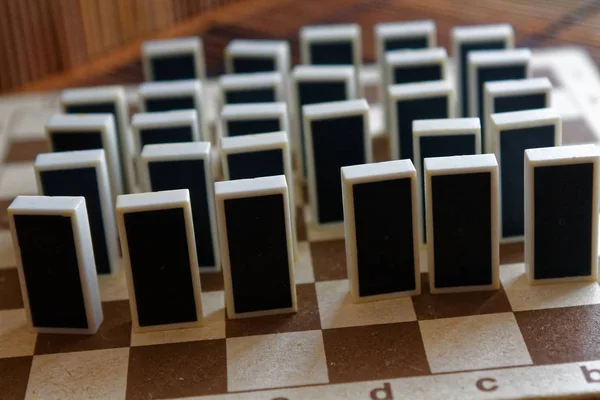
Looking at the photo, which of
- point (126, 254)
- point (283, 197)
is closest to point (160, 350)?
point (126, 254)

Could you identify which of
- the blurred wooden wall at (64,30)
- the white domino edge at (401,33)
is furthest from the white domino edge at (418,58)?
the blurred wooden wall at (64,30)

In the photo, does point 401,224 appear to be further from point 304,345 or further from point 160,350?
point 160,350

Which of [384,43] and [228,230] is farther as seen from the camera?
[384,43]

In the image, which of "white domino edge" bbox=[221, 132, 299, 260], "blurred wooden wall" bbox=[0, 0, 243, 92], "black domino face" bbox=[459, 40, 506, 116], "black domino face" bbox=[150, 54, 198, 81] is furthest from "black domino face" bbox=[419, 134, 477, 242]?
"blurred wooden wall" bbox=[0, 0, 243, 92]

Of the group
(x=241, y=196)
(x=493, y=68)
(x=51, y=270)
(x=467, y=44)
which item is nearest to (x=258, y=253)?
(x=241, y=196)

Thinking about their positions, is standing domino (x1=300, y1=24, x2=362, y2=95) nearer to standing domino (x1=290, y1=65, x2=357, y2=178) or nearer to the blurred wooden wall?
standing domino (x1=290, y1=65, x2=357, y2=178)
